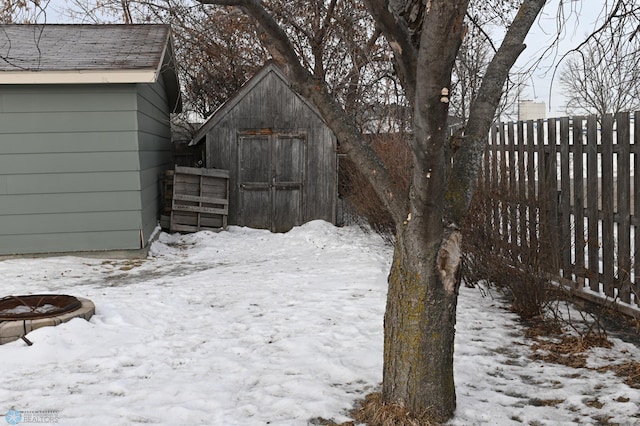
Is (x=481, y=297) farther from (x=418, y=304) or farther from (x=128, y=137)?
(x=128, y=137)

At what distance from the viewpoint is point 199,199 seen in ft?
43.6

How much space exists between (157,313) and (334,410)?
315 cm

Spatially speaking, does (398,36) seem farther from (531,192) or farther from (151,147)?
(151,147)

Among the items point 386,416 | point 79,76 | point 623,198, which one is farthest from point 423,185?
point 79,76

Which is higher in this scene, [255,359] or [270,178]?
[270,178]

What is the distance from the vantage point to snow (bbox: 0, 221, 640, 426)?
3.94 m

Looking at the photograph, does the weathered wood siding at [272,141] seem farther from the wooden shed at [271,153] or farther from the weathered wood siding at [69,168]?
the weathered wood siding at [69,168]

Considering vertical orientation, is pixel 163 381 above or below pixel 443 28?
below

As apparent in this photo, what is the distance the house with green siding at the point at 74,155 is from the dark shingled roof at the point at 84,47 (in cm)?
3

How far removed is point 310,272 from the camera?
29.1 feet

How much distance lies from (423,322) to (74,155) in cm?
832

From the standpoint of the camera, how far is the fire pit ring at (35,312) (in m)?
5.23

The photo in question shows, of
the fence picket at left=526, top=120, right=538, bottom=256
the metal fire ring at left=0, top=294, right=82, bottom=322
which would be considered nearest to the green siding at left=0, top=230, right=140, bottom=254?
the metal fire ring at left=0, top=294, right=82, bottom=322

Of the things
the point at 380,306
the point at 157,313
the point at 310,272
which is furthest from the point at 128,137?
the point at 380,306
